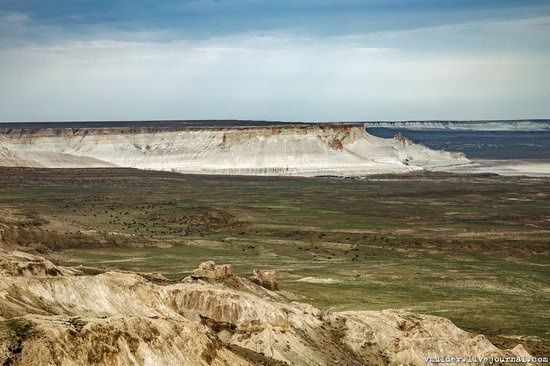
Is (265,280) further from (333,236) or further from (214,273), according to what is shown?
(333,236)

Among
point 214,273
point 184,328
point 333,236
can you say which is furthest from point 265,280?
point 333,236

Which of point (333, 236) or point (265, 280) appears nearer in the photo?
point (265, 280)

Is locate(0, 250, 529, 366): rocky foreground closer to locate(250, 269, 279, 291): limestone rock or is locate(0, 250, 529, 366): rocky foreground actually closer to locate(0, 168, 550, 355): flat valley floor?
locate(250, 269, 279, 291): limestone rock

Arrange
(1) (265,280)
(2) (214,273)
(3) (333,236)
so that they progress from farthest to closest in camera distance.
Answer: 1. (3) (333,236)
2. (1) (265,280)
3. (2) (214,273)

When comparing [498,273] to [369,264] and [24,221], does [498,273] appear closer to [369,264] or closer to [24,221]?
[369,264]

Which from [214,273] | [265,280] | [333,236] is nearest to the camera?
[214,273]

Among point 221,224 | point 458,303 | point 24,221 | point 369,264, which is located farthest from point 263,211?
point 458,303
